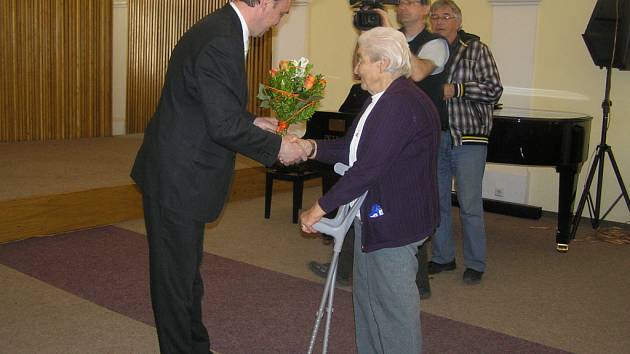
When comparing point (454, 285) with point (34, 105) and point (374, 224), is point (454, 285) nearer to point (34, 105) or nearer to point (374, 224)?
point (374, 224)

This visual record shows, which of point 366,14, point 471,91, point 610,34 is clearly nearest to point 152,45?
point 610,34

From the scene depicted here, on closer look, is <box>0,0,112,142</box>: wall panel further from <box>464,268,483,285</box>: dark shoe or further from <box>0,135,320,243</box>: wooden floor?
<box>464,268,483,285</box>: dark shoe

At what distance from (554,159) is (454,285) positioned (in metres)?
1.28

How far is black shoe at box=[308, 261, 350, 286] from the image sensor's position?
452cm

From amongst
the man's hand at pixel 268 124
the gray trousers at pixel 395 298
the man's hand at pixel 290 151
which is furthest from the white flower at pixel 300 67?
the gray trousers at pixel 395 298

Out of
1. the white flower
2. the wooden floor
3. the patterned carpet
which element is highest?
the white flower

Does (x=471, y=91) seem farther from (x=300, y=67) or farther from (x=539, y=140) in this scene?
(x=300, y=67)

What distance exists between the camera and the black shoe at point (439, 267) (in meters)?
4.81

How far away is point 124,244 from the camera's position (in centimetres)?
518

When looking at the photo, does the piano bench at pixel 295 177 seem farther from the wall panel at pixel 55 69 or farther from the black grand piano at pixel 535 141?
the wall panel at pixel 55 69

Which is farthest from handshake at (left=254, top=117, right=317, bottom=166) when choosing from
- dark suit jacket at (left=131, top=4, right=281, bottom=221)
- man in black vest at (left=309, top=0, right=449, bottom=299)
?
man in black vest at (left=309, top=0, right=449, bottom=299)

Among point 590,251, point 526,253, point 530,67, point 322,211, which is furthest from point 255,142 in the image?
point 530,67

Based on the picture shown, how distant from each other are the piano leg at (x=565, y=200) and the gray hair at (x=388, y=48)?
294 centimetres

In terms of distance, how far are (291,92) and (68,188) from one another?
121 inches
